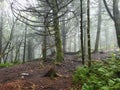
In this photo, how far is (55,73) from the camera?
353 inches

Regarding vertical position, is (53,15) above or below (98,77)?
above

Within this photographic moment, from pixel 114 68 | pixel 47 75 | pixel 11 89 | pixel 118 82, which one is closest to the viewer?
pixel 118 82

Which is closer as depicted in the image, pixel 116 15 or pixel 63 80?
pixel 63 80

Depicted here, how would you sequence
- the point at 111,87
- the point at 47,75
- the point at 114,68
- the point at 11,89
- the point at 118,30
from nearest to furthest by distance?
the point at 111,87, the point at 11,89, the point at 114,68, the point at 47,75, the point at 118,30

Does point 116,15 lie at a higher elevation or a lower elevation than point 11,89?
higher

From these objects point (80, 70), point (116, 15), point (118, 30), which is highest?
point (116, 15)

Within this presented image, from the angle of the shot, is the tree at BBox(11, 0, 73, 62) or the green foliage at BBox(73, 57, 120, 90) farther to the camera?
the tree at BBox(11, 0, 73, 62)

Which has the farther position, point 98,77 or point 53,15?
point 53,15

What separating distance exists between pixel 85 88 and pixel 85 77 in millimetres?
1500

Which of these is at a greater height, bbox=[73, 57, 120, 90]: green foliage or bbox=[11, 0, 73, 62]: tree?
bbox=[11, 0, 73, 62]: tree

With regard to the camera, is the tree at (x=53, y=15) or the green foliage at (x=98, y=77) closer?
the green foliage at (x=98, y=77)

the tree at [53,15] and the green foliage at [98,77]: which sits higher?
the tree at [53,15]

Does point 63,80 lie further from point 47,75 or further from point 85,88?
point 85,88

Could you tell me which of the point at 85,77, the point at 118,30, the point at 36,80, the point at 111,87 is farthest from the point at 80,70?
the point at 118,30
